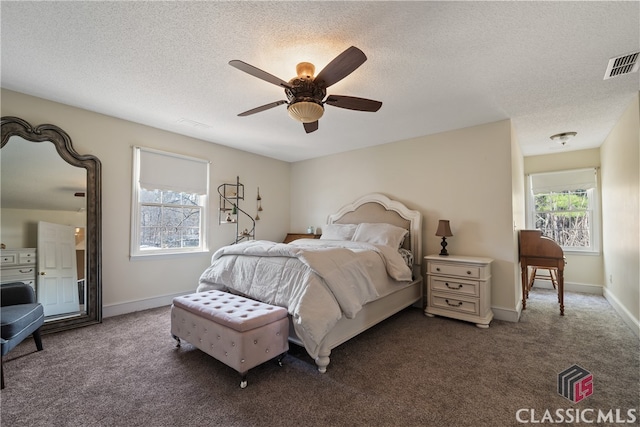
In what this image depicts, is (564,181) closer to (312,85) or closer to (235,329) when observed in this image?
(312,85)

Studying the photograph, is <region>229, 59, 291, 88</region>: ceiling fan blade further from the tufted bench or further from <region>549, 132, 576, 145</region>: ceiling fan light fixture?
<region>549, 132, 576, 145</region>: ceiling fan light fixture

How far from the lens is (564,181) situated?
495 centimetres

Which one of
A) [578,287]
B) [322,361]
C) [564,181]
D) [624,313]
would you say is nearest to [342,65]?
[322,361]

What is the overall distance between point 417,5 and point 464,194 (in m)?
2.68

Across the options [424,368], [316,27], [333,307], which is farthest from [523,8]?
[424,368]

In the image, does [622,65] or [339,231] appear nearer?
[622,65]

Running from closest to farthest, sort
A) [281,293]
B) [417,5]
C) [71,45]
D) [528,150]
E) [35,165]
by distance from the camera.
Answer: [417,5]
[71,45]
[281,293]
[35,165]
[528,150]

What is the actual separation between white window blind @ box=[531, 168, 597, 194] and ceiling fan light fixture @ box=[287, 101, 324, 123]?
5.01 m

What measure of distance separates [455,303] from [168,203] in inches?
161

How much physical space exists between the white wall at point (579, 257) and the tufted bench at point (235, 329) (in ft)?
17.7

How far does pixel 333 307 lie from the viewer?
227 centimetres

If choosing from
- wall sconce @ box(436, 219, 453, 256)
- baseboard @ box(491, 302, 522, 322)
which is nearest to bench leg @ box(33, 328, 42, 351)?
wall sconce @ box(436, 219, 453, 256)

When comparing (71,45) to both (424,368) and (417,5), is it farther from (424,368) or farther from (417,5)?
(424,368)

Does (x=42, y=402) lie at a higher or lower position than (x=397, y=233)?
lower
